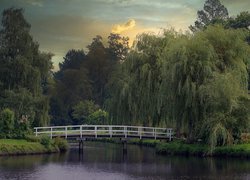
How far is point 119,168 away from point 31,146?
14.4m

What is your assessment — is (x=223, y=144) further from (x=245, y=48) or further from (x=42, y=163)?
(x=42, y=163)

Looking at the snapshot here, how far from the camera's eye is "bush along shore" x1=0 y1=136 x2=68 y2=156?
5216cm

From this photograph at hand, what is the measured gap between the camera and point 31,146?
54344 mm

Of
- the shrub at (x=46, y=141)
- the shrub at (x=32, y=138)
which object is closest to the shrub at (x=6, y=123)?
the shrub at (x=32, y=138)

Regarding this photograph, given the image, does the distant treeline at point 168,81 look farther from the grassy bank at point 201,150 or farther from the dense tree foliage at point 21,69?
the grassy bank at point 201,150

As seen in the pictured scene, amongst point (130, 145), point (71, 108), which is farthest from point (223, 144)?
point (71, 108)

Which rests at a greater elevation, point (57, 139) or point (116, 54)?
point (116, 54)

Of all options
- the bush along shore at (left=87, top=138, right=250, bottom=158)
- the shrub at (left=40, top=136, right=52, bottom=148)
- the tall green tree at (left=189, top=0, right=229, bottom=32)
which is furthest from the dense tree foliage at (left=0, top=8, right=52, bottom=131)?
the tall green tree at (left=189, top=0, right=229, bottom=32)

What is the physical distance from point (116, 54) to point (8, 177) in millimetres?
105119

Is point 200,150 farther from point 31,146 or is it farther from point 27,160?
point 31,146

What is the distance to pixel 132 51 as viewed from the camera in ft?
222

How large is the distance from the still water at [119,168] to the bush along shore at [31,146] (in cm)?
188

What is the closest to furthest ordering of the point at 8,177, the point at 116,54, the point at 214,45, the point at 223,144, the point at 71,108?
the point at 8,177 < the point at 223,144 < the point at 214,45 < the point at 71,108 < the point at 116,54

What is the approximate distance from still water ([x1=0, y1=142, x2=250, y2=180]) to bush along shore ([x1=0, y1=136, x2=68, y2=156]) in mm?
1878
